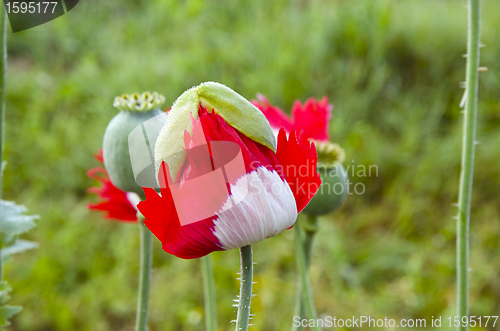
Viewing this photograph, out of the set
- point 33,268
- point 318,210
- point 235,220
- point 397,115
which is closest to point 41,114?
point 33,268

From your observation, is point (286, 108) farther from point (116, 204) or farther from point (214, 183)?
point (214, 183)

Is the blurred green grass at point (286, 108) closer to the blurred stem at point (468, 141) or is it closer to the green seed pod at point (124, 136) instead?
the blurred stem at point (468, 141)

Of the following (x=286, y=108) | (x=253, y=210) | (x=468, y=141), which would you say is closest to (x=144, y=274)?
(x=253, y=210)

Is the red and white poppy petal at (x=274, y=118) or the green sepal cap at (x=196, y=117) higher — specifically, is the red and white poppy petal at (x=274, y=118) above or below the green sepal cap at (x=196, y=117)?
above

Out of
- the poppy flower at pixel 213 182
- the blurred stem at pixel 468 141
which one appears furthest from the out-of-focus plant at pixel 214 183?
the blurred stem at pixel 468 141

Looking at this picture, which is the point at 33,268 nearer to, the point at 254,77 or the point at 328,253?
the point at 328,253
